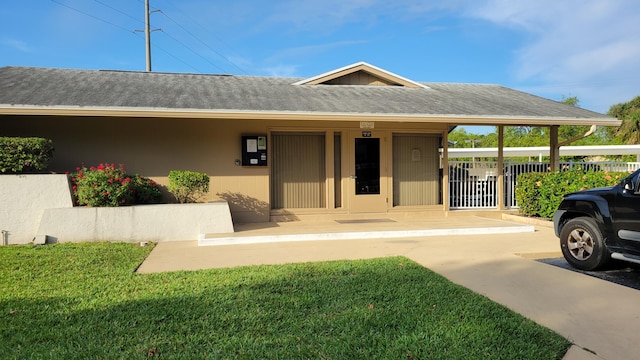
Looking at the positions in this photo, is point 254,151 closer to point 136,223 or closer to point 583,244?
point 136,223

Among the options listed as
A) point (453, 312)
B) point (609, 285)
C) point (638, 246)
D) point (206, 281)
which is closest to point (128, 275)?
point (206, 281)

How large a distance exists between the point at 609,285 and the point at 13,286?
7361mm

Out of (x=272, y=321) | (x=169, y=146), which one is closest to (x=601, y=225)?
(x=272, y=321)

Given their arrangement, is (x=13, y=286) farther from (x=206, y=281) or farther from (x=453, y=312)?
(x=453, y=312)

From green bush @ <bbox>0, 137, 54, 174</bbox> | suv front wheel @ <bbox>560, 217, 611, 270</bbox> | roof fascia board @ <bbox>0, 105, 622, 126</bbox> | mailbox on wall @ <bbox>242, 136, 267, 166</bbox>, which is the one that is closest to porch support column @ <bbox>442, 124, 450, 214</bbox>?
roof fascia board @ <bbox>0, 105, 622, 126</bbox>

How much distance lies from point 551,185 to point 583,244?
4602 millimetres

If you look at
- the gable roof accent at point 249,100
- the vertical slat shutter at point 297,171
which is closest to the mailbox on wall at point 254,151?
the vertical slat shutter at point 297,171

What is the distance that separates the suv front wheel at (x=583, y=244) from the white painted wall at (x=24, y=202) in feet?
29.4

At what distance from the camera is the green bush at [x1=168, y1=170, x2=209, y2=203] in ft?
29.7

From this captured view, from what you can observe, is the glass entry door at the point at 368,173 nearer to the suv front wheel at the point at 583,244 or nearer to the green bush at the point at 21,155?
the suv front wheel at the point at 583,244

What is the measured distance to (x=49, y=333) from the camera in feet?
12.9

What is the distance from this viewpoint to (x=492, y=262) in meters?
6.73

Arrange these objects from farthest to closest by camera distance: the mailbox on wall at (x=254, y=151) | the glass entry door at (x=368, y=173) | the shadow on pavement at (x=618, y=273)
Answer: the glass entry door at (x=368, y=173) → the mailbox on wall at (x=254, y=151) → the shadow on pavement at (x=618, y=273)

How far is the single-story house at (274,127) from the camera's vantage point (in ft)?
30.9
